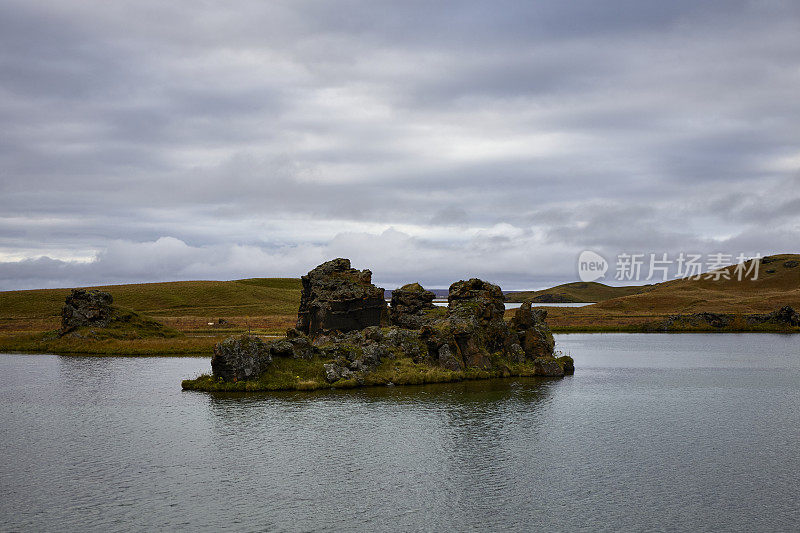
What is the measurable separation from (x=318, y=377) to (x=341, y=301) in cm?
2364

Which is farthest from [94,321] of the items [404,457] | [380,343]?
[404,457]

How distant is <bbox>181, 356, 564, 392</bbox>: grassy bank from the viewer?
60.8 metres

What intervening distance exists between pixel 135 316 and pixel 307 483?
96570 mm

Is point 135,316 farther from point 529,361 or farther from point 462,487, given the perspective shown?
point 462,487

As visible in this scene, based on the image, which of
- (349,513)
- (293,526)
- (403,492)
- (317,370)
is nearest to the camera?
(293,526)

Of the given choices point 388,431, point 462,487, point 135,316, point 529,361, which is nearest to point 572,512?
point 462,487

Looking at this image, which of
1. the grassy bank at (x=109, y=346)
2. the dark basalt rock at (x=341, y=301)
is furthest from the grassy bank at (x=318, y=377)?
the grassy bank at (x=109, y=346)

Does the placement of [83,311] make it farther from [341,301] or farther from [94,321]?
[341,301]

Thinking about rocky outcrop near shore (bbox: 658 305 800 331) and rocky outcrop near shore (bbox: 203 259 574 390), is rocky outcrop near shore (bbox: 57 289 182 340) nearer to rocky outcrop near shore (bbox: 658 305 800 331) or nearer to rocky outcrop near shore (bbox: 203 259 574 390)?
rocky outcrop near shore (bbox: 203 259 574 390)

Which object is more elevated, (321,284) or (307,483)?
(321,284)

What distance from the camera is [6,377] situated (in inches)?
2751

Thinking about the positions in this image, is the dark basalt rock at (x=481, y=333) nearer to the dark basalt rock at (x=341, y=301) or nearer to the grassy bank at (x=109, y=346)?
the dark basalt rock at (x=341, y=301)

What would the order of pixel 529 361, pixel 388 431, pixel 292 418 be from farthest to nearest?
pixel 529 361, pixel 292 418, pixel 388 431

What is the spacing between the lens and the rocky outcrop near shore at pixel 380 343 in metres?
62.9
